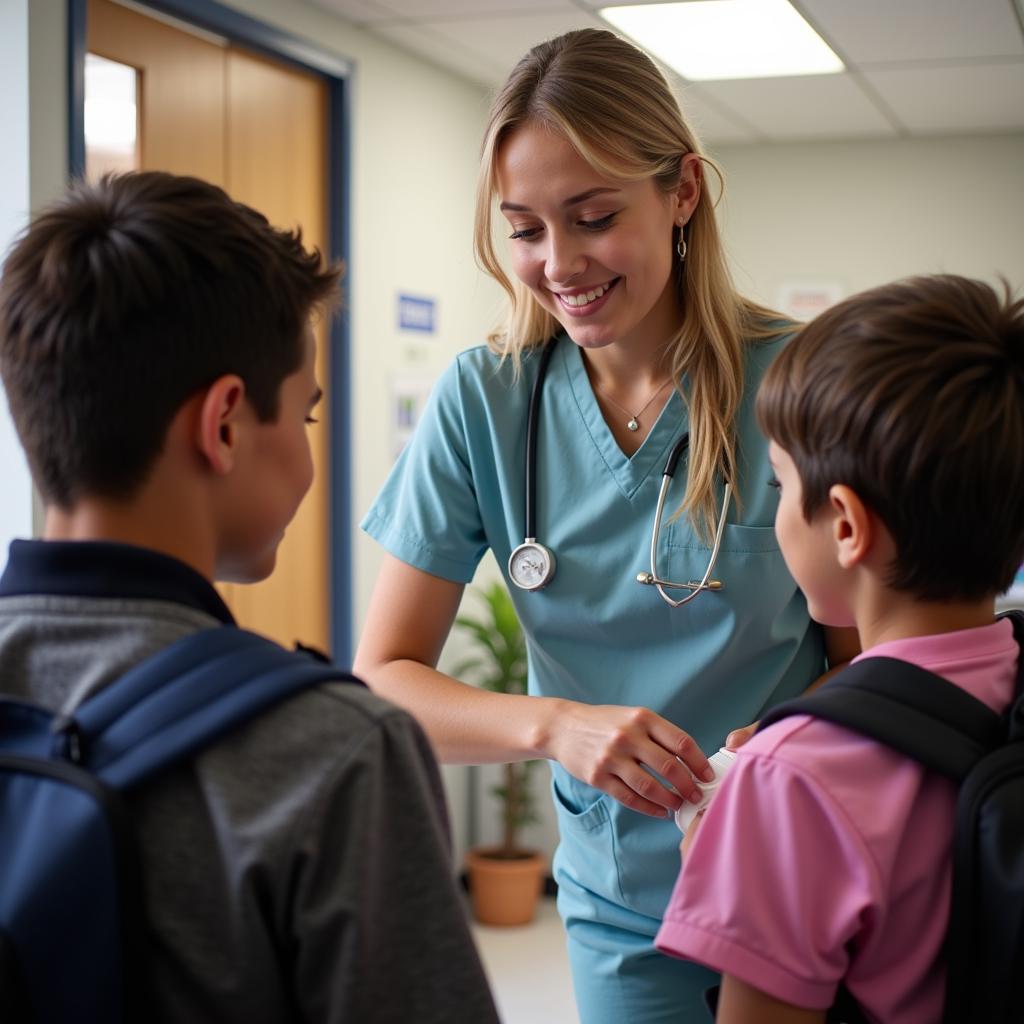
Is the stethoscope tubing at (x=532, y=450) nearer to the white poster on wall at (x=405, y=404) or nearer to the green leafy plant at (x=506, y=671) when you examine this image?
the white poster on wall at (x=405, y=404)

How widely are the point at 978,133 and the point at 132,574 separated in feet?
16.2

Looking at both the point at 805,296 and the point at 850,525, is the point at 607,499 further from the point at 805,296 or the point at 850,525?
the point at 805,296

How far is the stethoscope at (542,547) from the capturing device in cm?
145

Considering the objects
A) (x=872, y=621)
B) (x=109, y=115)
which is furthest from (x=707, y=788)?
(x=109, y=115)

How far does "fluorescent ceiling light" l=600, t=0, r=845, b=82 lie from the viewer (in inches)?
135

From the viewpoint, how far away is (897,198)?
5195mm

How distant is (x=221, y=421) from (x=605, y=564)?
2.40 ft

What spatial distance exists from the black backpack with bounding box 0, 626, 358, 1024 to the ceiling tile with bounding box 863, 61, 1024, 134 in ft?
12.7

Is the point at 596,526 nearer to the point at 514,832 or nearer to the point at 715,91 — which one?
the point at 514,832

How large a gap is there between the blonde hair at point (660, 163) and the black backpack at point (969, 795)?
57cm

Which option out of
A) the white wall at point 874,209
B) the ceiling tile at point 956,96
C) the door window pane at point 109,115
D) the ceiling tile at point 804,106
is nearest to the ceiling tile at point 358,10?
the door window pane at point 109,115

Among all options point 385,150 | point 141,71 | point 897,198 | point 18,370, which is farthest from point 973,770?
point 897,198

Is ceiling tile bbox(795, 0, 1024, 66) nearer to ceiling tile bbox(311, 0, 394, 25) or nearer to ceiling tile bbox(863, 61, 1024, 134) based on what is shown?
ceiling tile bbox(863, 61, 1024, 134)

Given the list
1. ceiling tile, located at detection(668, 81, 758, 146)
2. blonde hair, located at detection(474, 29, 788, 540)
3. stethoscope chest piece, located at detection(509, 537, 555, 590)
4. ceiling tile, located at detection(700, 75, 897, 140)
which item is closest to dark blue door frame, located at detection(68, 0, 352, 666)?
ceiling tile, located at detection(668, 81, 758, 146)
